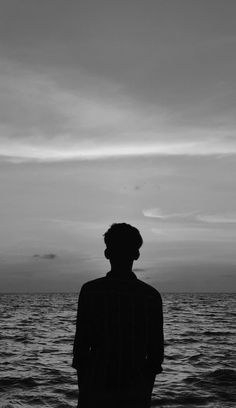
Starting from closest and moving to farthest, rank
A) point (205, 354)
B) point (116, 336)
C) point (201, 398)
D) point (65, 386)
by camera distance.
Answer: point (116, 336)
point (201, 398)
point (65, 386)
point (205, 354)

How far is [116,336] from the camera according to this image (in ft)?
11.0

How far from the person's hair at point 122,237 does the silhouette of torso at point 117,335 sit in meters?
0.26

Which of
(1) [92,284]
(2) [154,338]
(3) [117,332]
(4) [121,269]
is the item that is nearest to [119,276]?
(4) [121,269]

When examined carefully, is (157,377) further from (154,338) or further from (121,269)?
(121,269)

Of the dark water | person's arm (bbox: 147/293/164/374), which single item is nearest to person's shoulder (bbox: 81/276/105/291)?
person's arm (bbox: 147/293/164/374)

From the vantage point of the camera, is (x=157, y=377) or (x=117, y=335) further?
(x=157, y=377)

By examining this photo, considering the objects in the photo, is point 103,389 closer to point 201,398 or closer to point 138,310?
point 138,310

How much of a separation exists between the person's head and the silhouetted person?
0.49ft

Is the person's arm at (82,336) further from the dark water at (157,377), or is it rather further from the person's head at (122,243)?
the dark water at (157,377)

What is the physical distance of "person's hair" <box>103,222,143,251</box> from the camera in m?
3.61

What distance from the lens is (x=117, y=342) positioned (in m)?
3.36

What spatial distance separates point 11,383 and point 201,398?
17.8 ft

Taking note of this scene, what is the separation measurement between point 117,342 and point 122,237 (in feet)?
2.54

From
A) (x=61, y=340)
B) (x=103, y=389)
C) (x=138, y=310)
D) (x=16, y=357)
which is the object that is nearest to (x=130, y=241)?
(x=138, y=310)
